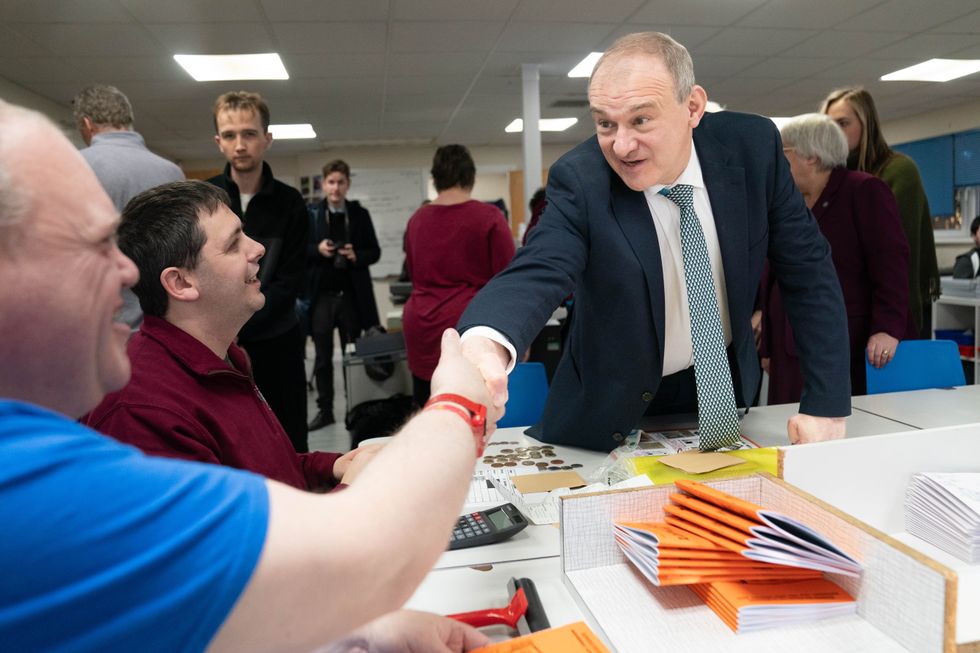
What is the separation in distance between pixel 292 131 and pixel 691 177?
7.69 meters

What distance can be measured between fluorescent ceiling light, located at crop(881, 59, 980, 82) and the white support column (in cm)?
344

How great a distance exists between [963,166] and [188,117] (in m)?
8.94

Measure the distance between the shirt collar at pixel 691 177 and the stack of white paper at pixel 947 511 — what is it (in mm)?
786

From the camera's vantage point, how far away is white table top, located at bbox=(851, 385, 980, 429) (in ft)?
6.29

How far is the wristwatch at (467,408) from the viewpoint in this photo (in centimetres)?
68

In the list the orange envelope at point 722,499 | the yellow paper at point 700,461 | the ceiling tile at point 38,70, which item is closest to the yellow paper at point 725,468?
the yellow paper at point 700,461

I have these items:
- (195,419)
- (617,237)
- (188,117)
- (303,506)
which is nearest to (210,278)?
(195,419)

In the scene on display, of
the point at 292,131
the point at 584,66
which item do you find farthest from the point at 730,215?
the point at 292,131

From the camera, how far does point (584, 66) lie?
613cm

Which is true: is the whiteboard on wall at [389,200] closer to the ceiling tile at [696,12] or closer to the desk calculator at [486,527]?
the ceiling tile at [696,12]

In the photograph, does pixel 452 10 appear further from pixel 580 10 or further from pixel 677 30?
pixel 677 30

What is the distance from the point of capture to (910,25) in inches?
202

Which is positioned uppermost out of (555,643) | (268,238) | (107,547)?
(268,238)

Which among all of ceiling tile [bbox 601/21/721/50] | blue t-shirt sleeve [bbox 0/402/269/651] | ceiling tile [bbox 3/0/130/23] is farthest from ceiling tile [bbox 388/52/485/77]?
blue t-shirt sleeve [bbox 0/402/269/651]
